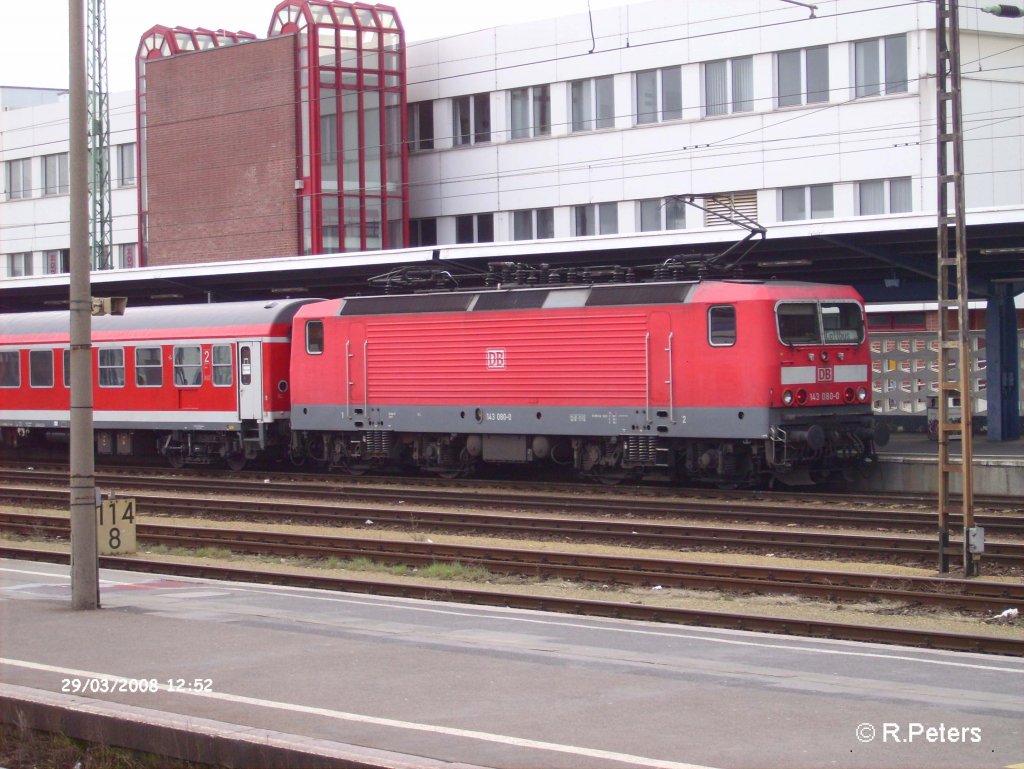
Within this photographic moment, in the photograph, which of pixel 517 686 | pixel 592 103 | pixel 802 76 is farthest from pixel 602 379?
pixel 592 103

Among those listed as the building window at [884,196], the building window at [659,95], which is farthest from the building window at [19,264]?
the building window at [884,196]

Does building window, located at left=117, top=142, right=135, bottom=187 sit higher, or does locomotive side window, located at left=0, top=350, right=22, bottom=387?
building window, located at left=117, top=142, right=135, bottom=187

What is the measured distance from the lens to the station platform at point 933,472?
22.4m

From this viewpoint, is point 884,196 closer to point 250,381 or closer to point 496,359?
point 496,359

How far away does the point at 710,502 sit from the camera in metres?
21.0

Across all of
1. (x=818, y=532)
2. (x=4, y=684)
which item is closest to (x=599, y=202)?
(x=818, y=532)

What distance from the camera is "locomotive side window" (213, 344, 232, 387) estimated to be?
27.8 meters

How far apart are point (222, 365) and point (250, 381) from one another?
72cm

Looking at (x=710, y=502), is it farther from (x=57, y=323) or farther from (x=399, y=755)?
(x=57, y=323)

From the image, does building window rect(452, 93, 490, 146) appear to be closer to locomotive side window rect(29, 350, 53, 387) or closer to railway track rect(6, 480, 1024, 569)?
locomotive side window rect(29, 350, 53, 387)

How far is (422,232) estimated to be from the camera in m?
47.5

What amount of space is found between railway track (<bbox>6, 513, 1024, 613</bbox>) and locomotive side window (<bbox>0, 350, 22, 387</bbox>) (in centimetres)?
1451

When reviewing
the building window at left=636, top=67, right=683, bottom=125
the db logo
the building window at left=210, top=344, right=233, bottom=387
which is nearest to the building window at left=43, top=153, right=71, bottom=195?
the building window at left=636, top=67, right=683, bottom=125

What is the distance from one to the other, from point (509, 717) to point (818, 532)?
11.3 m
